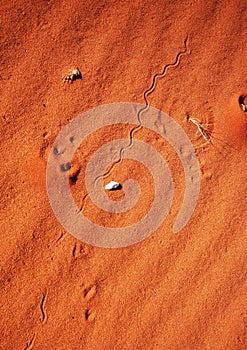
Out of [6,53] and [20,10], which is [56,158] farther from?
[20,10]

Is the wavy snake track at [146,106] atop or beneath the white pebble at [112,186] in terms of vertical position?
atop

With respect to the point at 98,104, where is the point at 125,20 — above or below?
above

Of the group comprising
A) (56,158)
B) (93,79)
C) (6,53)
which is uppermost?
(6,53)

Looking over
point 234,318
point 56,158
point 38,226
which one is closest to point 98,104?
point 56,158

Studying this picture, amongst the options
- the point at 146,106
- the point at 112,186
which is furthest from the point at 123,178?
the point at 146,106

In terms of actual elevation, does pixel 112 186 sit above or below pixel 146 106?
below

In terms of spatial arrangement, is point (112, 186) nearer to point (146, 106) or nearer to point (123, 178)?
point (123, 178)

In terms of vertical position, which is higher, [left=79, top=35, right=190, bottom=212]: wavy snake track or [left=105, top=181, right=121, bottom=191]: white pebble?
[left=79, top=35, right=190, bottom=212]: wavy snake track
